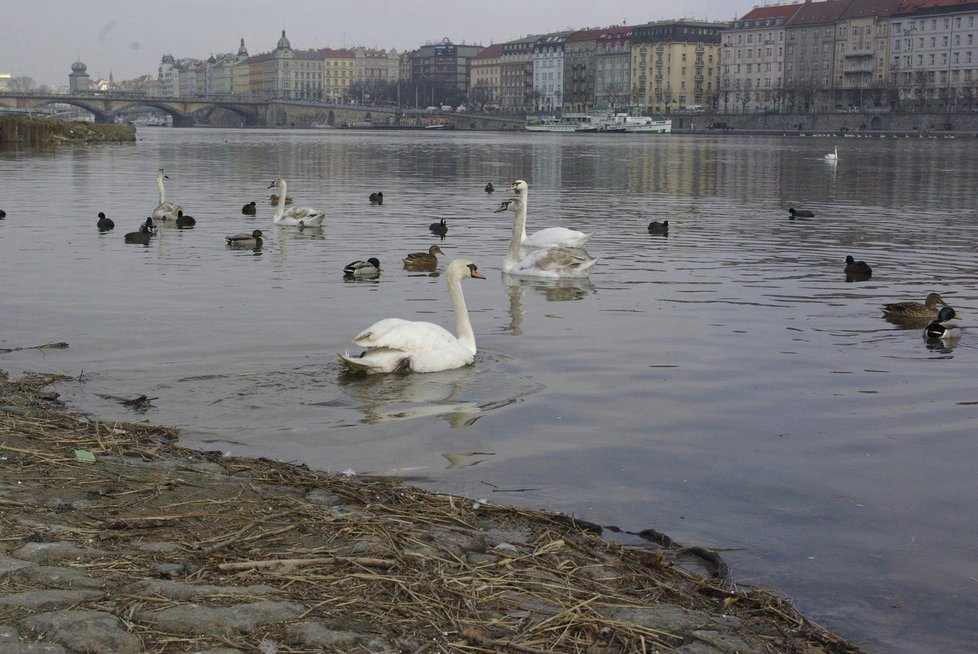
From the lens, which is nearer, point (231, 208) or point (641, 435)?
point (641, 435)

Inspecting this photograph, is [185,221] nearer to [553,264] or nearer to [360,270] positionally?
[360,270]

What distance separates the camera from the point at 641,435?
24.1 ft

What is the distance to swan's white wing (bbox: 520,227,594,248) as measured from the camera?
53.1ft

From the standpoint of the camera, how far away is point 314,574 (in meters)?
4.16

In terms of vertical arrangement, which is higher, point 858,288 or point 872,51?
point 872,51

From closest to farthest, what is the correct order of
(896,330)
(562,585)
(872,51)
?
1. (562,585)
2. (896,330)
3. (872,51)

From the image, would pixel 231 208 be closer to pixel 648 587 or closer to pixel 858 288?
pixel 858 288

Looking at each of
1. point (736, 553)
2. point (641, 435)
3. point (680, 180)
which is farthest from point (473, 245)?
point (680, 180)

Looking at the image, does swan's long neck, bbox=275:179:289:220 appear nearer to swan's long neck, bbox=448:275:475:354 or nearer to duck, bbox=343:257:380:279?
duck, bbox=343:257:380:279

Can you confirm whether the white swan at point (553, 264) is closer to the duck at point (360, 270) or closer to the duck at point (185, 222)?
the duck at point (360, 270)

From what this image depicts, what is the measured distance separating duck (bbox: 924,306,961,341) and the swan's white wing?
6215 mm

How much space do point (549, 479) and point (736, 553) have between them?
1294 mm

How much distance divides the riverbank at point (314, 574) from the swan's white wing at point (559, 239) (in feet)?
34.8

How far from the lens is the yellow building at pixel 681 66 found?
16175 centimetres
